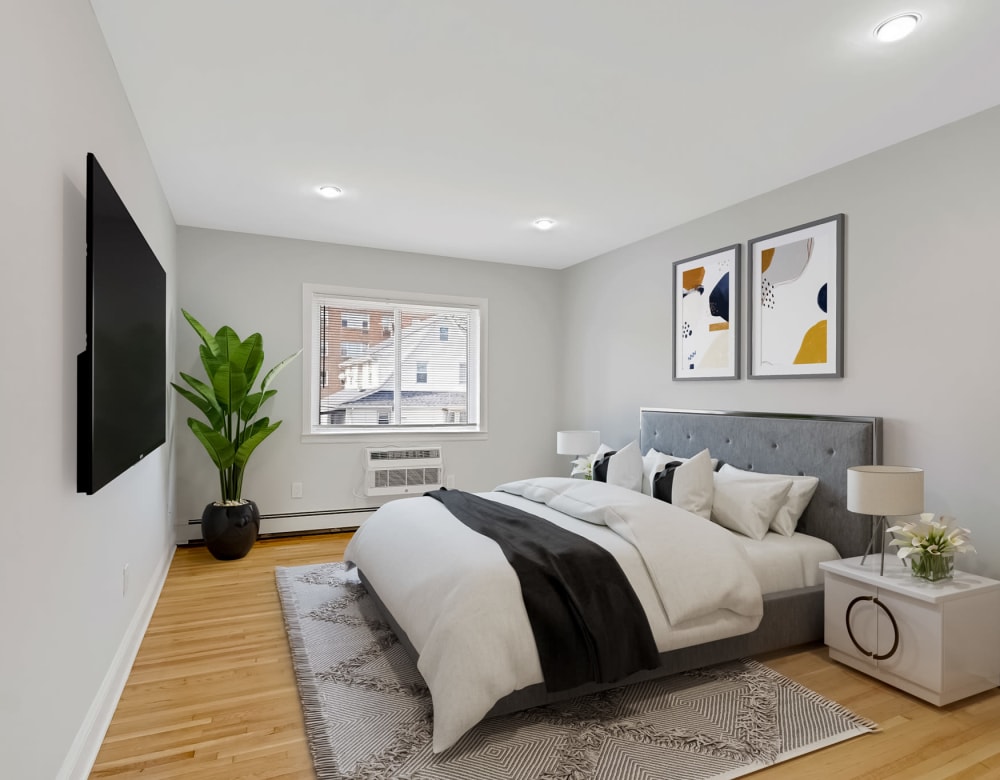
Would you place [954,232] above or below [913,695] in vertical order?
above

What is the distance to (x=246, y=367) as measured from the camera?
14.7 ft

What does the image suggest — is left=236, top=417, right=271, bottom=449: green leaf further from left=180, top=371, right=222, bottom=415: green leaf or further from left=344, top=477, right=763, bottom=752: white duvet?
left=344, top=477, right=763, bottom=752: white duvet

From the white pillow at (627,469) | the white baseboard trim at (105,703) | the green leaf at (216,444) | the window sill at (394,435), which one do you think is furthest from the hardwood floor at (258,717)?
the window sill at (394,435)

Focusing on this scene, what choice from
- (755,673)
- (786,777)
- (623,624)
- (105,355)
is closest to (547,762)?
(623,624)

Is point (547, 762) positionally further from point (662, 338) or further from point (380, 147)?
point (662, 338)

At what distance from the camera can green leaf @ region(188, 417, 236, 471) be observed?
4.30 meters

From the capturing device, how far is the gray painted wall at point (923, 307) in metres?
2.75

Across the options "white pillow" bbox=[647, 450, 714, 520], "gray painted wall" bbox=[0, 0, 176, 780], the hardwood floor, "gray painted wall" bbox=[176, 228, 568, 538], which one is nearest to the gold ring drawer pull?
the hardwood floor

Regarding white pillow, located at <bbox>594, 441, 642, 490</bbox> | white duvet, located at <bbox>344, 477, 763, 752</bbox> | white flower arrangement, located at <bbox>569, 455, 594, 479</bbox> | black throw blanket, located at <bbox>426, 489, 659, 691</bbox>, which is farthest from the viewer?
white flower arrangement, located at <bbox>569, 455, 594, 479</bbox>

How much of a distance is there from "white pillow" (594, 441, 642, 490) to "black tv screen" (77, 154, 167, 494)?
2.71m

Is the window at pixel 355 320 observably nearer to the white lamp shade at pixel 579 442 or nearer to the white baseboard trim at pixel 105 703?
the white lamp shade at pixel 579 442

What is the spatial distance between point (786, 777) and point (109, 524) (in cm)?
257

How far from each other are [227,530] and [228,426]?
74 centimetres

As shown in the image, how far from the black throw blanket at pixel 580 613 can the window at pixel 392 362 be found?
3.12m
